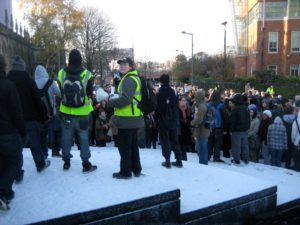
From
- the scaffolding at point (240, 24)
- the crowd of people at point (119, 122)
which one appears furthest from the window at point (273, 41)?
the crowd of people at point (119, 122)

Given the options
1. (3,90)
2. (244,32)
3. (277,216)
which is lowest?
(277,216)

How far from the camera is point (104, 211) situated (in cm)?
453

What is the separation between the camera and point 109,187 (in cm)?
531

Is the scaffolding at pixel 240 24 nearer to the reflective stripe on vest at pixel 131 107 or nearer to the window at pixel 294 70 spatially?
the window at pixel 294 70

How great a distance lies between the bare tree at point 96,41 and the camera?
58.8 m

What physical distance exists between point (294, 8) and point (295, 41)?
382cm

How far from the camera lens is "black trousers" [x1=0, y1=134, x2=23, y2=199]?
4.51 meters

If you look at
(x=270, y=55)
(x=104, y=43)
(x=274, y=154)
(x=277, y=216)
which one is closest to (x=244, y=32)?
(x=270, y=55)

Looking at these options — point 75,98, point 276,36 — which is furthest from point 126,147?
point 276,36

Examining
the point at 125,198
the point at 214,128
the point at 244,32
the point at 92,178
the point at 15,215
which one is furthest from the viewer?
the point at 244,32

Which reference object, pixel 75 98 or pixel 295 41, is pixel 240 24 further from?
pixel 75 98

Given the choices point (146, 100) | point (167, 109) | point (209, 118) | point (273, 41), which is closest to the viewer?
point (146, 100)

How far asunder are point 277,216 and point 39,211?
159 inches

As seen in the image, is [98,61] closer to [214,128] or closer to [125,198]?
[214,128]
